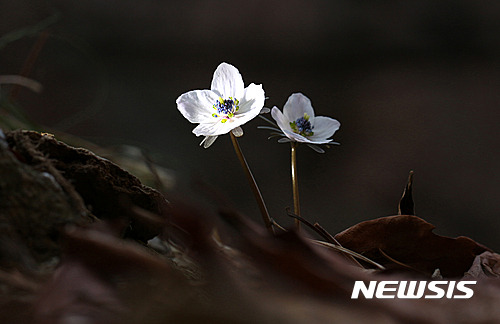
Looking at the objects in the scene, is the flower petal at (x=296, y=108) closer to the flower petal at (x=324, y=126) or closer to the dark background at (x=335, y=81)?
the flower petal at (x=324, y=126)

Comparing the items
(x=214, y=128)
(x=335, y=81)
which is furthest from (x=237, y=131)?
(x=335, y=81)

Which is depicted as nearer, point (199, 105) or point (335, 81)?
point (199, 105)

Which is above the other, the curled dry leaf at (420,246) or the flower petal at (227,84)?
the flower petal at (227,84)

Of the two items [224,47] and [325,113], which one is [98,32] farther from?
[325,113]

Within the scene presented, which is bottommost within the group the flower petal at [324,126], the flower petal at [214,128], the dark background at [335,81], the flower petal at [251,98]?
the flower petal at [214,128]

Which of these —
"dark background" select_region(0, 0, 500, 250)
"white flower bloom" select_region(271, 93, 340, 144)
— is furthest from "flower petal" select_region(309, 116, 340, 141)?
"dark background" select_region(0, 0, 500, 250)

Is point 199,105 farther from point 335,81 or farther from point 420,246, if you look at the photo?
point 335,81

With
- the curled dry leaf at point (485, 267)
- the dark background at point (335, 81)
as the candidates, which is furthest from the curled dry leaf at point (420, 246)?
the dark background at point (335, 81)

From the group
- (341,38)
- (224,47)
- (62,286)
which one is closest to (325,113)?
(341,38)

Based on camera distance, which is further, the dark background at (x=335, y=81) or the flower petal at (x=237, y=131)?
the dark background at (x=335, y=81)
